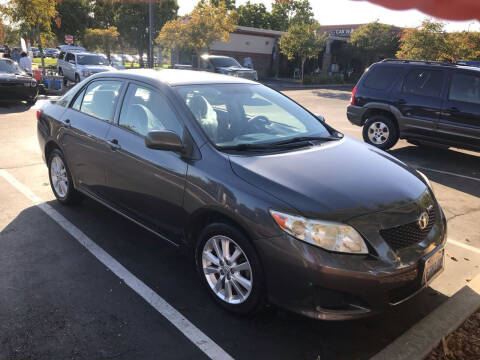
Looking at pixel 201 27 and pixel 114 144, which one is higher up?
pixel 201 27

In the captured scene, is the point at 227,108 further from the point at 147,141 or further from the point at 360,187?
the point at 360,187

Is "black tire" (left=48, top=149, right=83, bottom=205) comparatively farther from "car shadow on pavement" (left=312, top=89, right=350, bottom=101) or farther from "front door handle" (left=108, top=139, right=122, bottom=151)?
"car shadow on pavement" (left=312, top=89, right=350, bottom=101)

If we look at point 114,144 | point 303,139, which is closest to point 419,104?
point 303,139

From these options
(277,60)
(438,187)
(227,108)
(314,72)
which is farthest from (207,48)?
(227,108)

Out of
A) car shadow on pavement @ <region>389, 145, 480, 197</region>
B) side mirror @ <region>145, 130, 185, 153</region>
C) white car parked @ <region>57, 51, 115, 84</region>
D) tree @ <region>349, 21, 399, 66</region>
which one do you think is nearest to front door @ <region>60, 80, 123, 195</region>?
side mirror @ <region>145, 130, 185, 153</region>

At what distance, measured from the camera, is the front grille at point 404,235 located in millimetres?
2590

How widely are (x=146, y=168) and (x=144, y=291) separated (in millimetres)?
1004

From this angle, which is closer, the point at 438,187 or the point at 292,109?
the point at 292,109

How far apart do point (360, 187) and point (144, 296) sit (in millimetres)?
1836

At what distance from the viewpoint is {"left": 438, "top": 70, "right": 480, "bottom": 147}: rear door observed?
23.9ft

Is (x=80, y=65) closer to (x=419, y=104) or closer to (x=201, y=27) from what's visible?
(x=201, y=27)

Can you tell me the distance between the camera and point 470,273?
148 inches

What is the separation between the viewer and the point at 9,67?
44.2 feet

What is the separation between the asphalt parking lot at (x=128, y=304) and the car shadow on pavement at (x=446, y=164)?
192cm
